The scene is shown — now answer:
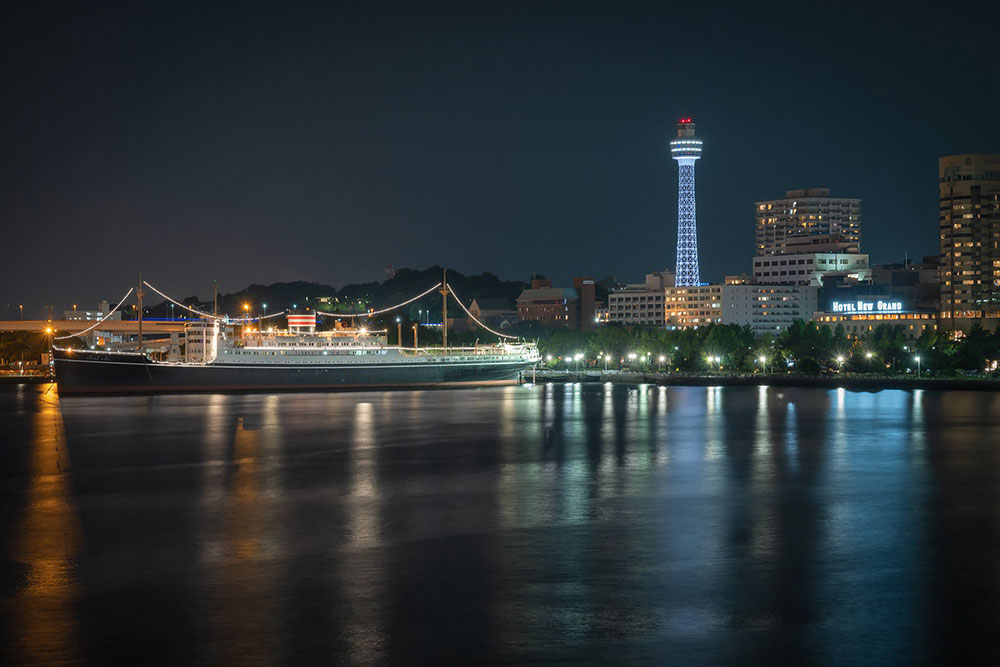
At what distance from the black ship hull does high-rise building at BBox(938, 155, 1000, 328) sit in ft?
293

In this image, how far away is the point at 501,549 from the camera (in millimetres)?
17953

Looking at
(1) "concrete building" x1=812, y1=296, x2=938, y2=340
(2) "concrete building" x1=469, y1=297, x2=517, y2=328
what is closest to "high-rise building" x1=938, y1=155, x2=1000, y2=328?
(1) "concrete building" x1=812, y1=296, x2=938, y2=340

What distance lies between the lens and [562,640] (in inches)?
494

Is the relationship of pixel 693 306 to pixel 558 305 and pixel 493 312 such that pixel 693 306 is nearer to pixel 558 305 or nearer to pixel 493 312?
pixel 558 305

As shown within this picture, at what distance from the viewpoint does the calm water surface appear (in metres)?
12.7

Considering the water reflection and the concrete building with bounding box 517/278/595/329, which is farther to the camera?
the concrete building with bounding box 517/278/595/329

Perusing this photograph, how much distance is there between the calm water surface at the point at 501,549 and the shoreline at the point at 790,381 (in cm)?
4048

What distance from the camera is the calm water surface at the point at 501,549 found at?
1270 centimetres

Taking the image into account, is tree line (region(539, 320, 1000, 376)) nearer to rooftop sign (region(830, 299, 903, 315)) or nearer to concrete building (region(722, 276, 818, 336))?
rooftop sign (region(830, 299, 903, 315))

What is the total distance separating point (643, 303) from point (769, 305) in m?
22.2

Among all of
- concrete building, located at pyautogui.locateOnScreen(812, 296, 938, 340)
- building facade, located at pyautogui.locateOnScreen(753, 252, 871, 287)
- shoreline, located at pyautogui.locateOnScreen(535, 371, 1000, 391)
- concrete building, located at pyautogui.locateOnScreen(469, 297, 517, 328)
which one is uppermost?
building facade, located at pyautogui.locateOnScreen(753, 252, 871, 287)

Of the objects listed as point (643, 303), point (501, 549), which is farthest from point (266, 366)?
point (643, 303)

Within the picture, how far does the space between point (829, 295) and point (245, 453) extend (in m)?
Answer: 116

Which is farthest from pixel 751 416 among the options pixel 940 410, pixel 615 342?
pixel 615 342
